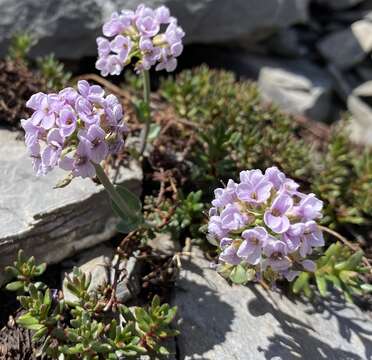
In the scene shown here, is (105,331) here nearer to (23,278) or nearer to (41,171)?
(23,278)

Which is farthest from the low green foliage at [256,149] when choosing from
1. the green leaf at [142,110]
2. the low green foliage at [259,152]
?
→ the green leaf at [142,110]

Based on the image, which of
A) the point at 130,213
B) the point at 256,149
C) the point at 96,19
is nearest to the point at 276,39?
the point at 96,19

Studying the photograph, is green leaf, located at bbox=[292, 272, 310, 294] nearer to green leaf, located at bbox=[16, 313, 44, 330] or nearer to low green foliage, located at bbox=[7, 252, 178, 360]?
low green foliage, located at bbox=[7, 252, 178, 360]

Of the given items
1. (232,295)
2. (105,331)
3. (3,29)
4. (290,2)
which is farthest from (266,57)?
(105,331)

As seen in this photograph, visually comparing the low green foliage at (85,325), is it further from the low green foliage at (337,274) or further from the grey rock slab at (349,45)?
the grey rock slab at (349,45)

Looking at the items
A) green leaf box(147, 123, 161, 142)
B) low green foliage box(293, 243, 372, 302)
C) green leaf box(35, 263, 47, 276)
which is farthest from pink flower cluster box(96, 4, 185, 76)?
low green foliage box(293, 243, 372, 302)
